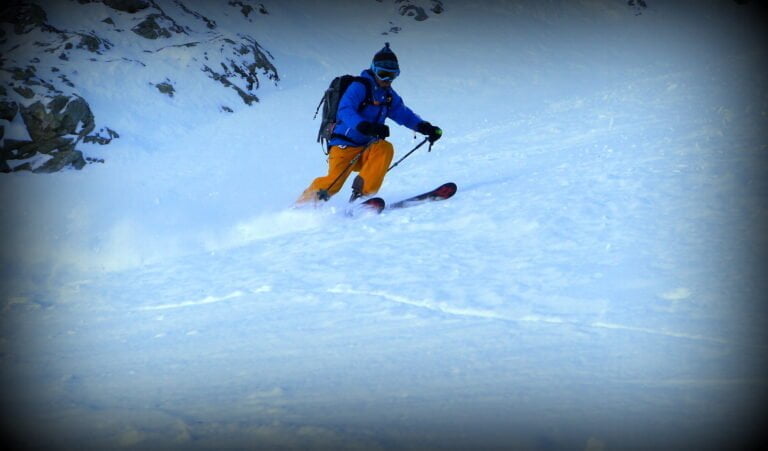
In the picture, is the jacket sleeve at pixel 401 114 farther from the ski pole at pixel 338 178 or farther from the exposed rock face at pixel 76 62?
the exposed rock face at pixel 76 62

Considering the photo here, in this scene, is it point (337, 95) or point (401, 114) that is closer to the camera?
point (337, 95)

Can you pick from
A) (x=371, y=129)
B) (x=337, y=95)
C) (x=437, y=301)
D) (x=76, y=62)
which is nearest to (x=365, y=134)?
(x=371, y=129)

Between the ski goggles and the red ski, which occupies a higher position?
the ski goggles

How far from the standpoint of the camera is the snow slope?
2.06 metres

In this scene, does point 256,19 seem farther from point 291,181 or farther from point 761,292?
point 761,292

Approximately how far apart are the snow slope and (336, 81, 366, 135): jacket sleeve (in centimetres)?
88

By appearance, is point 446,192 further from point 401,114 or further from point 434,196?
point 401,114

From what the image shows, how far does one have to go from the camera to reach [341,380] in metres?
2.42

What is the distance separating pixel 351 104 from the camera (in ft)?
19.1

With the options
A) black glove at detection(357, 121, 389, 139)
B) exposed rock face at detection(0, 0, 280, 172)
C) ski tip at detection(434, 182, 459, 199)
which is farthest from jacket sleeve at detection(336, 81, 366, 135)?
exposed rock face at detection(0, 0, 280, 172)

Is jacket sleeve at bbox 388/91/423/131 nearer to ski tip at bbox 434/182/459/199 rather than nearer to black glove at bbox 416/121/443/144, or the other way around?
black glove at bbox 416/121/443/144

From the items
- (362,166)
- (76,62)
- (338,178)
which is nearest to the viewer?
(338,178)

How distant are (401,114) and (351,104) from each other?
0.71 meters

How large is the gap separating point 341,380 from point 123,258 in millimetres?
3537
